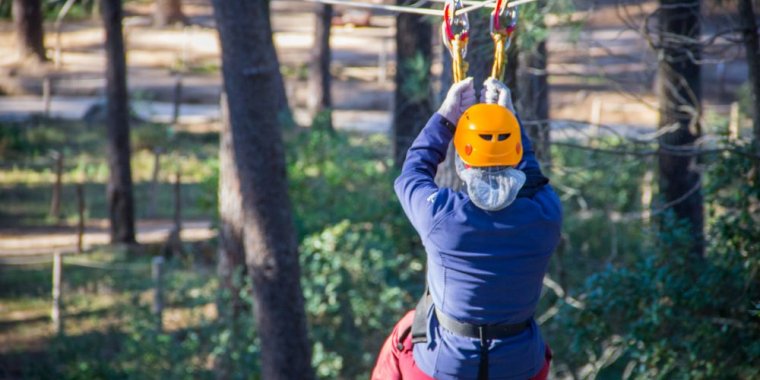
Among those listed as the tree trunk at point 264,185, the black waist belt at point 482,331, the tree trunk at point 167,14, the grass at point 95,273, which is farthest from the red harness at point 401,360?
the tree trunk at point 167,14

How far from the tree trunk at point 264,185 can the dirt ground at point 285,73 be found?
1325 cm

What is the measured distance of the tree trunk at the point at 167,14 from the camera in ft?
116

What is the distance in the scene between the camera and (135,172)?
66.6ft

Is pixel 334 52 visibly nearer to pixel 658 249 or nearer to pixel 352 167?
pixel 352 167

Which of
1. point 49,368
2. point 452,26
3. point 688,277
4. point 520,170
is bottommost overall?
point 49,368

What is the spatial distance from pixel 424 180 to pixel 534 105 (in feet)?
13.8

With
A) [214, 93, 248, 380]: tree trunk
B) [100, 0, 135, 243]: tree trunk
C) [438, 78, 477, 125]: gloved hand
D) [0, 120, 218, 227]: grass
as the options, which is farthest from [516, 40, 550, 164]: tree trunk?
[0, 120, 218, 227]: grass

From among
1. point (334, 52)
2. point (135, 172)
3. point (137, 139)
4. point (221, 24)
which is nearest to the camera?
point (221, 24)

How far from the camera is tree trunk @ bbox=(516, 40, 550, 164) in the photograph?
A: 680 centimetres

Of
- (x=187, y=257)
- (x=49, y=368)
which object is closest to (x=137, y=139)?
(x=187, y=257)

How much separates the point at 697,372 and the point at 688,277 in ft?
2.02

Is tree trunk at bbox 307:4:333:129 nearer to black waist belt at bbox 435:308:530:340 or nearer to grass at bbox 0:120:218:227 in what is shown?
grass at bbox 0:120:218:227

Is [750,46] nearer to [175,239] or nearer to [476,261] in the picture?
[476,261]

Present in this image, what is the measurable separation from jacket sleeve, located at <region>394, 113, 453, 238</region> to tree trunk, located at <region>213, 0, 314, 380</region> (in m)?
3.75
